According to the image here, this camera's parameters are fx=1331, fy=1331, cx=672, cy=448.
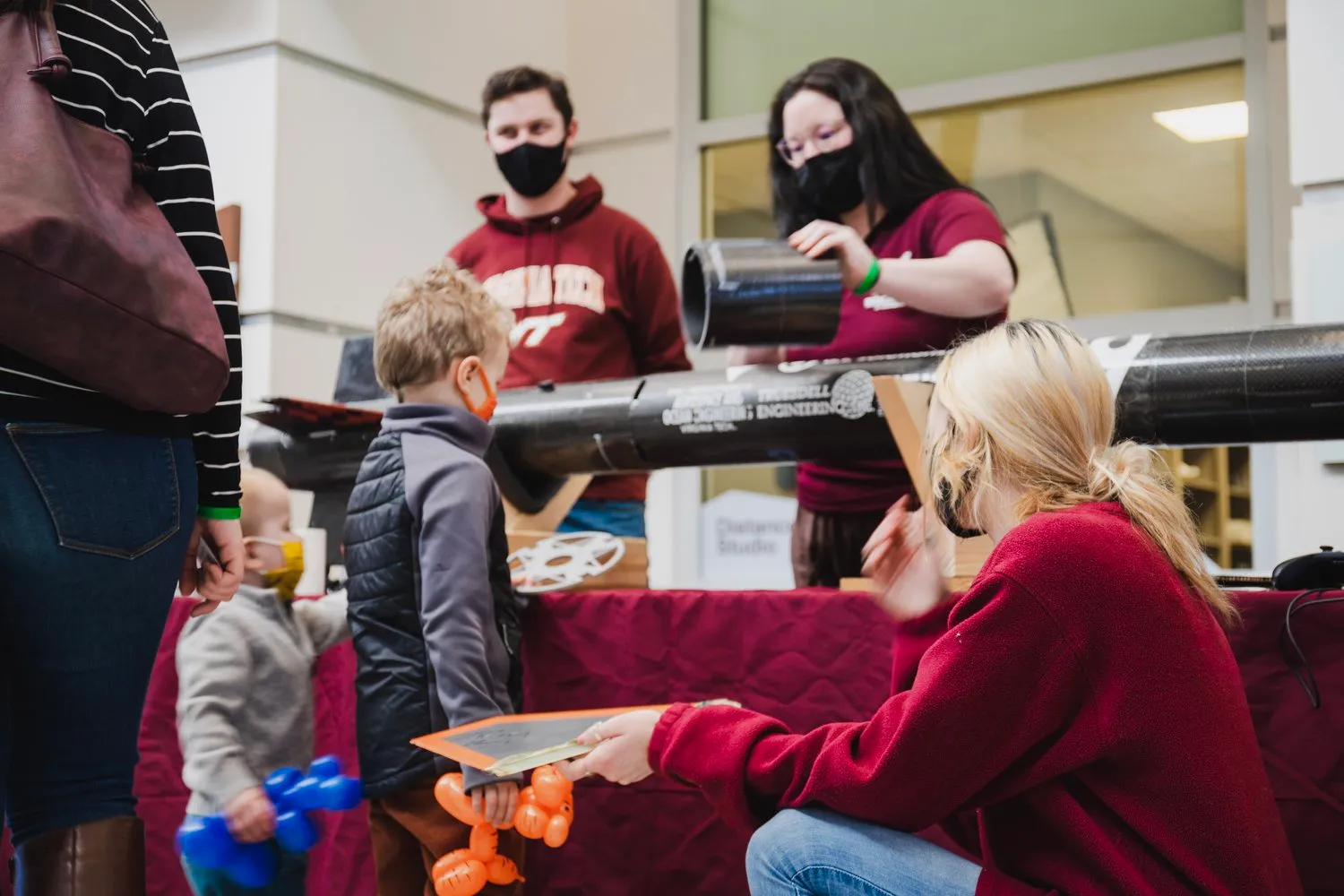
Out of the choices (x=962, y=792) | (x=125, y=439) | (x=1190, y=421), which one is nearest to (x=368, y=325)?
(x=1190, y=421)

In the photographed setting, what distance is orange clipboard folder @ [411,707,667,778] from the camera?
3.91 ft

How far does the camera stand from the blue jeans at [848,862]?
1.05 meters

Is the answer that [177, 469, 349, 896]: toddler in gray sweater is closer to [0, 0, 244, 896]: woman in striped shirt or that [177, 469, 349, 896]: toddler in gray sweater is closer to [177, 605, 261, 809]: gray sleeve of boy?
[177, 605, 261, 809]: gray sleeve of boy

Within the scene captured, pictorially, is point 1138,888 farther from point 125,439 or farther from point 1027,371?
point 125,439

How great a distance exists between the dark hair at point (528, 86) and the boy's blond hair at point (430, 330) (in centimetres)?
106

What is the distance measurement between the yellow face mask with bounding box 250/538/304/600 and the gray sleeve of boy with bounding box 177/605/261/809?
0.07 m

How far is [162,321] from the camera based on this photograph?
109 cm

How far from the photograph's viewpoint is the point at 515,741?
131cm

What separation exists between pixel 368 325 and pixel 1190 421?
119 inches

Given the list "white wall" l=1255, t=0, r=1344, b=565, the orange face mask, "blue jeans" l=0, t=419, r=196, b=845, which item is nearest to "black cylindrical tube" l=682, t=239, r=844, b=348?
the orange face mask

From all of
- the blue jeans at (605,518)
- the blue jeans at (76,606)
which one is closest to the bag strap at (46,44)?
the blue jeans at (76,606)

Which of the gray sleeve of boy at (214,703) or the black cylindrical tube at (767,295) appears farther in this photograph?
the black cylindrical tube at (767,295)

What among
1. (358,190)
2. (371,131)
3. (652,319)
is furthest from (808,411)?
(371,131)

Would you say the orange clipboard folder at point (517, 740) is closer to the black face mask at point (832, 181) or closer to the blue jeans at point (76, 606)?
the blue jeans at point (76, 606)
